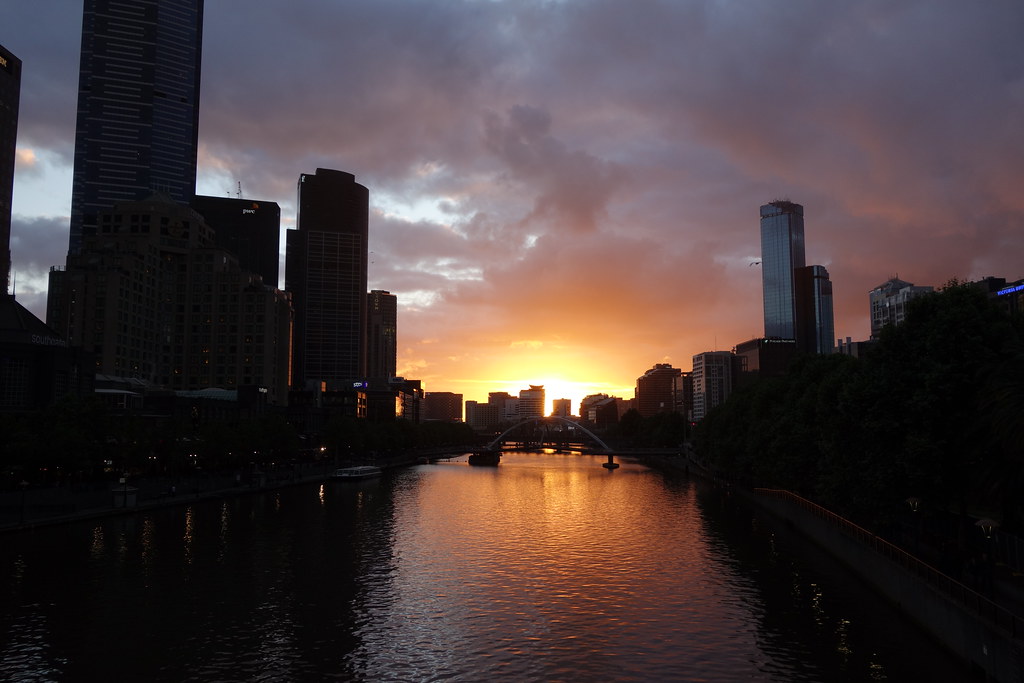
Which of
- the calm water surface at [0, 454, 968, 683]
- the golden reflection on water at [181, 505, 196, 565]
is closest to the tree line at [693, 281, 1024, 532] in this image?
the calm water surface at [0, 454, 968, 683]

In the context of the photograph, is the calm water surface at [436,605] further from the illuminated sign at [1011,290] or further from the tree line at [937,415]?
the illuminated sign at [1011,290]

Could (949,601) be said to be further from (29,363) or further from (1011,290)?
(1011,290)

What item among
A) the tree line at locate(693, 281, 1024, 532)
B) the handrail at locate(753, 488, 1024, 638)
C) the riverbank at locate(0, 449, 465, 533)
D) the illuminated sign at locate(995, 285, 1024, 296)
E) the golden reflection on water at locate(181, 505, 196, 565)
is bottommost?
the golden reflection on water at locate(181, 505, 196, 565)

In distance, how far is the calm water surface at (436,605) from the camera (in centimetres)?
3180

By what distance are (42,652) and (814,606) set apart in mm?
40386

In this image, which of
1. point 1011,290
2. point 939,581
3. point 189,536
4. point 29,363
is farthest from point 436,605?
point 1011,290

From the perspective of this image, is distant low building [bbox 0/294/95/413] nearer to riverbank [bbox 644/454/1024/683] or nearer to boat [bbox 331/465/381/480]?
boat [bbox 331/465/381/480]

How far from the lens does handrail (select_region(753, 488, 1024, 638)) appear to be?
89.7 ft

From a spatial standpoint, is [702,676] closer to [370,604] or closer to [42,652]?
[370,604]

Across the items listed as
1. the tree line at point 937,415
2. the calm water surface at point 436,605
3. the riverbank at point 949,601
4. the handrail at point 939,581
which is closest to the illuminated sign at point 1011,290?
the calm water surface at point 436,605

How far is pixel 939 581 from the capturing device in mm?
33344

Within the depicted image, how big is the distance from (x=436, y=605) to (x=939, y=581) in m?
26.5

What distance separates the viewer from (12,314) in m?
96.9

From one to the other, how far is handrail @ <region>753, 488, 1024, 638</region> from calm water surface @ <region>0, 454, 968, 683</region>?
114 inches
